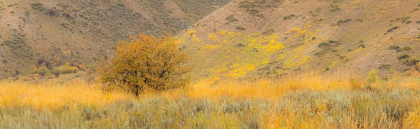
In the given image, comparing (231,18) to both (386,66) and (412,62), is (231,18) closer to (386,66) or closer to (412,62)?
(386,66)

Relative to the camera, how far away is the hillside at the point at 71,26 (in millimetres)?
43438

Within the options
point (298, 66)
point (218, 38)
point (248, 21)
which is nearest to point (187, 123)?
point (298, 66)

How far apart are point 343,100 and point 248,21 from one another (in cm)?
4142

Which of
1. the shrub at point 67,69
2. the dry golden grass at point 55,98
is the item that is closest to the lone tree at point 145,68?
the dry golden grass at point 55,98

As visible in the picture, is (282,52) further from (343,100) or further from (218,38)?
(343,100)

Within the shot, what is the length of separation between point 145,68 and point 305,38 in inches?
1213

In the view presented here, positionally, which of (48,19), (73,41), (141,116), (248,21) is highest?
(141,116)

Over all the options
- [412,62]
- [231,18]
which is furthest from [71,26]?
[412,62]

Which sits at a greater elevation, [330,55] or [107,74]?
[107,74]

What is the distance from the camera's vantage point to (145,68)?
9266 millimetres

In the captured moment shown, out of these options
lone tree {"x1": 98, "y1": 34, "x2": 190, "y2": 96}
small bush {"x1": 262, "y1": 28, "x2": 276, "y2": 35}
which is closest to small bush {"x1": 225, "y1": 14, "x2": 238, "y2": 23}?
small bush {"x1": 262, "y1": 28, "x2": 276, "y2": 35}

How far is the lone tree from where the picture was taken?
9.23 m

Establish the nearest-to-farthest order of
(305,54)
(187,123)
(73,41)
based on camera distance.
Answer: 1. (187,123)
2. (305,54)
3. (73,41)

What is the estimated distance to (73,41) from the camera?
51031 mm
